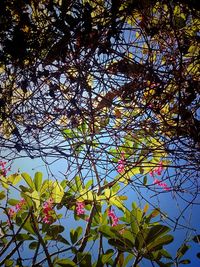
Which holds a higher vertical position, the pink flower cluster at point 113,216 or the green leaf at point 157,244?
the pink flower cluster at point 113,216

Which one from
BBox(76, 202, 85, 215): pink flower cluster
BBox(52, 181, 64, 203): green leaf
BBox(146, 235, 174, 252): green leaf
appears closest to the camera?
BBox(146, 235, 174, 252): green leaf

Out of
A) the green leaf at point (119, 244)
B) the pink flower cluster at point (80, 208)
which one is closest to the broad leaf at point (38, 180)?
the pink flower cluster at point (80, 208)

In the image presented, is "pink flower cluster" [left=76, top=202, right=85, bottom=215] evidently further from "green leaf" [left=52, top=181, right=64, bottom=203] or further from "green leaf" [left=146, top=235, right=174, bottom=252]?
"green leaf" [left=146, top=235, right=174, bottom=252]

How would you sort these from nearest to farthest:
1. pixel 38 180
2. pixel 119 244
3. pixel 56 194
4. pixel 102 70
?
1. pixel 102 70
2. pixel 119 244
3. pixel 56 194
4. pixel 38 180

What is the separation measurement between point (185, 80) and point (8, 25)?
661mm

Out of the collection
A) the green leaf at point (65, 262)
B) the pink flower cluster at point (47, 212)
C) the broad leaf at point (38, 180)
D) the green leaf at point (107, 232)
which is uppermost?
the broad leaf at point (38, 180)

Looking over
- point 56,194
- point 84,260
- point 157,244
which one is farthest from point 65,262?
point 157,244

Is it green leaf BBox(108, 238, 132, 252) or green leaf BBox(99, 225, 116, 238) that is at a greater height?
green leaf BBox(99, 225, 116, 238)

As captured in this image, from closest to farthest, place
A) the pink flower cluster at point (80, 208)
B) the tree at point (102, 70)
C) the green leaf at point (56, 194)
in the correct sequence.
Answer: the tree at point (102, 70) → the green leaf at point (56, 194) → the pink flower cluster at point (80, 208)

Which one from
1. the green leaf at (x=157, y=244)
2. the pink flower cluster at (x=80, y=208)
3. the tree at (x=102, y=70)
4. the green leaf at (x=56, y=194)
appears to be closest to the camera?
the tree at (x=102, y=70)

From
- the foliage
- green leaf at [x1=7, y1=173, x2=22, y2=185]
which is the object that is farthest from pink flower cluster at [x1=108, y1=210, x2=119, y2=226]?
green leaf at [x1=7, y1=173, x2=22, y2=185]

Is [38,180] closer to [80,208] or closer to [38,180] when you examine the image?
[38,180]

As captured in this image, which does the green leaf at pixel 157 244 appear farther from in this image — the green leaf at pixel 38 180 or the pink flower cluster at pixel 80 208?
the green leaf at pixel 38 180

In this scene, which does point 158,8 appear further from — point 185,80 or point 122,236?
point 122,236
